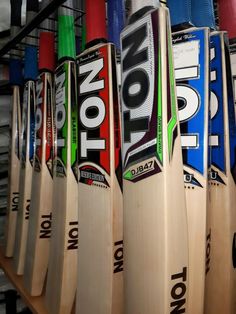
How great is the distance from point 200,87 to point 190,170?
17 cm

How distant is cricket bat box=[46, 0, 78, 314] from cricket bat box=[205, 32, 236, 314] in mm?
365

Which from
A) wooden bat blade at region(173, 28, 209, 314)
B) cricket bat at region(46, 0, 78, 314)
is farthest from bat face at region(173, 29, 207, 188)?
cricket bat at region(46, 0, 78, 314)

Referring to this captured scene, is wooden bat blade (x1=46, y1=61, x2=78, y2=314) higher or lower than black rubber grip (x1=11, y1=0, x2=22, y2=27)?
lower

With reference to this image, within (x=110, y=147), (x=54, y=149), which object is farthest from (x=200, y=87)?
(x=54, y=149)

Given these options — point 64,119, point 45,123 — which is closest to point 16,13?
point 45,123

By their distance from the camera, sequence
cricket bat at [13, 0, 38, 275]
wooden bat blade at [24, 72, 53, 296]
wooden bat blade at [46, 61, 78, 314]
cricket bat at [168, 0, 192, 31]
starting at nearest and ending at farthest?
cricket bat at [168, 0, 192, 31] → wooden bat blade at [46, 61, 78, 314] → wooden bat blade at [24, 72, 53, 296] → cricket bat at [13, 0, 38, 275]

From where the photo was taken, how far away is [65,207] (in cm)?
75

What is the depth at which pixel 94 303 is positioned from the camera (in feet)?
2.09

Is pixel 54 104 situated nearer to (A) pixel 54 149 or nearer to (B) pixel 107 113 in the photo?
(A) pixel 54 149

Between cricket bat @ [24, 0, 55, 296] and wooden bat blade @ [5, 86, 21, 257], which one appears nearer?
cricket bat @ [24, 0, 55, 296]

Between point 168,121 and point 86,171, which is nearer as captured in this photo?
point 168,121

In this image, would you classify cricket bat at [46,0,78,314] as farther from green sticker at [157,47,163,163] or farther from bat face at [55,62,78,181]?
green sticker at [157,47,163,163]

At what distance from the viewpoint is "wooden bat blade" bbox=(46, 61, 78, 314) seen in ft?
2.43

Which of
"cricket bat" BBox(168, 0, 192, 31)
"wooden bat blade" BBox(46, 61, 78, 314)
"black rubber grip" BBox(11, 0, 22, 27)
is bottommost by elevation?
"wooden bat blade" BBox(46, 61, 78, 314)
